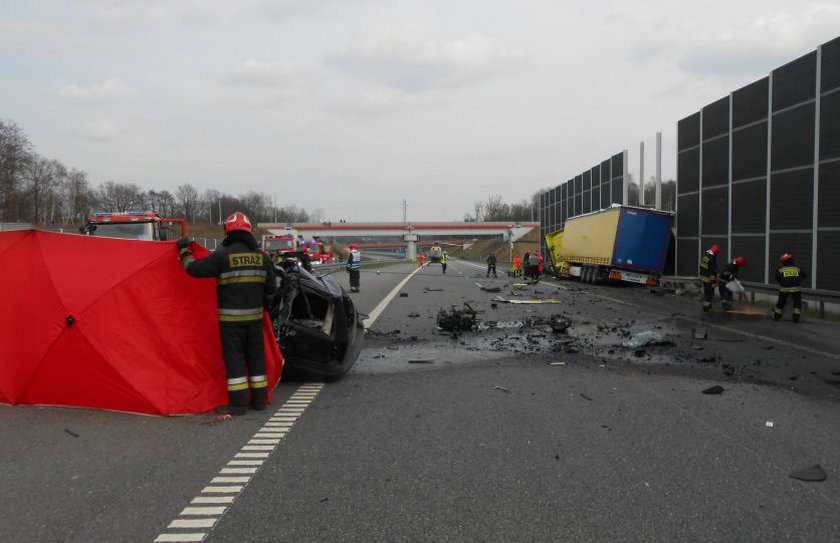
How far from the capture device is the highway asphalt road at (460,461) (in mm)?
3350

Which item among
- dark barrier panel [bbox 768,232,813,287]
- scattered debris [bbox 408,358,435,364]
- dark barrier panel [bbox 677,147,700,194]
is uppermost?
dark barrier panel [bbox 677,147,700,194]

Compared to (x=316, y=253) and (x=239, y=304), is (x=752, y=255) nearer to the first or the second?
(x=239, y=304)

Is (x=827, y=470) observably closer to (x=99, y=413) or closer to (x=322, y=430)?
(x=322, y=430)

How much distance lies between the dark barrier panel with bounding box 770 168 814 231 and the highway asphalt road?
10835mm

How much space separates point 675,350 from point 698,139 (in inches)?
687

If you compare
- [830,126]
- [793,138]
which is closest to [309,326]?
[830,126]

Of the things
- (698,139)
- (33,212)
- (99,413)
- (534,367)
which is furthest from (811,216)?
(33,212)

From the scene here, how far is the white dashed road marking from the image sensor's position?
3268 mm

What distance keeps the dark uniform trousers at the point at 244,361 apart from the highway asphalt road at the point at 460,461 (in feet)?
0.78

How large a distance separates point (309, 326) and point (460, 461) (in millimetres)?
3136

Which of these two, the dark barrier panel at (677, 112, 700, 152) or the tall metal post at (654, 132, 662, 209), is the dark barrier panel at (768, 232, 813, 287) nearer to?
the dark barrier panel at (677, 112, 700, 152)

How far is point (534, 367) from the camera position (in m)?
8.09

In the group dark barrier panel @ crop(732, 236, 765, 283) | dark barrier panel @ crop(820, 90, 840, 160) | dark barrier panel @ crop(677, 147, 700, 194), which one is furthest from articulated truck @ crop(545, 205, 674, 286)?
dark barrier panel @ crop(820, 90, 840, 160)

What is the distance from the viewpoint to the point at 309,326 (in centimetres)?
704
